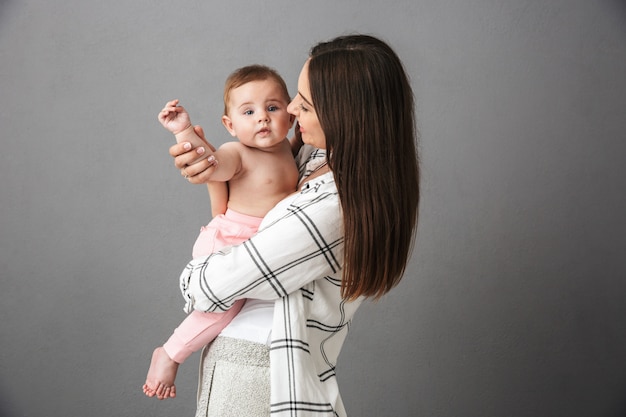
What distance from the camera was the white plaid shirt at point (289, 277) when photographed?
4.99ft

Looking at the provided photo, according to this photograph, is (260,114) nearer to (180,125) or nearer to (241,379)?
(180,125)

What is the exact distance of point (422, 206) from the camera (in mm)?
3148

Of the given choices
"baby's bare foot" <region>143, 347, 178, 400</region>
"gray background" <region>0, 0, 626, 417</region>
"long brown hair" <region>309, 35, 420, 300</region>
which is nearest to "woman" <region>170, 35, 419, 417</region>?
"long brown hair" <region>309, 35, 420, 300</region>

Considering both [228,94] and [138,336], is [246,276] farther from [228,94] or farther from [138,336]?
[138,336]

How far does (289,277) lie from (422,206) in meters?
1.70

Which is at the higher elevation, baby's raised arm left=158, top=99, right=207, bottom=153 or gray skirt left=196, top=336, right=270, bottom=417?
baby's raised arm left=158, top=99, right=207, bottom=153

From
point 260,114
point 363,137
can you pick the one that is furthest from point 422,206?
point 363,137

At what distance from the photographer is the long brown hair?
1.54 m

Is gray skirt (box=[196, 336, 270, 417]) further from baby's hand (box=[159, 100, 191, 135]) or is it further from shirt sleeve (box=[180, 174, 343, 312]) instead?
baby's hand (box=[159, 100, 191, 135])

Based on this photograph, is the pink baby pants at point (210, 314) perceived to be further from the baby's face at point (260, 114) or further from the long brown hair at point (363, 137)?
the long brown hair at point (363, 137)

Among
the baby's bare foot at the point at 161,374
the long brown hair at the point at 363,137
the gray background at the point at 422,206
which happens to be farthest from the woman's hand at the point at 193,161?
the gray background at the point at 422,206

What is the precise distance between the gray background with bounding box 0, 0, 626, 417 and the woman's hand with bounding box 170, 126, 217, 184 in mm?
1493

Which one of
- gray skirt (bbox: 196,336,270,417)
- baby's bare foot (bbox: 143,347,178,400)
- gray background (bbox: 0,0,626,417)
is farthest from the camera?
gray background (bbox: 0,0,626,417)

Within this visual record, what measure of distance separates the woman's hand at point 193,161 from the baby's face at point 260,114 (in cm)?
17
